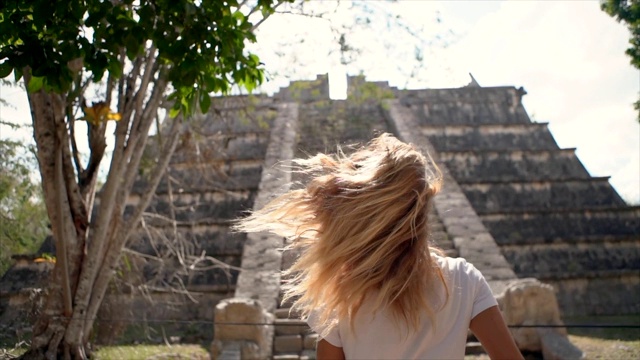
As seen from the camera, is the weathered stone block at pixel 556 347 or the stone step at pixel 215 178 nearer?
the weathered stone block at pixel 556 347

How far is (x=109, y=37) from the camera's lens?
3.88m

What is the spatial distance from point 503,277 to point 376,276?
632 cm

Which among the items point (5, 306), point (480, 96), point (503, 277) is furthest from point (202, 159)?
point (480, 96)

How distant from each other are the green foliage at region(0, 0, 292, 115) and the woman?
2.10 metres

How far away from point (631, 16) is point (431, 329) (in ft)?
29.2

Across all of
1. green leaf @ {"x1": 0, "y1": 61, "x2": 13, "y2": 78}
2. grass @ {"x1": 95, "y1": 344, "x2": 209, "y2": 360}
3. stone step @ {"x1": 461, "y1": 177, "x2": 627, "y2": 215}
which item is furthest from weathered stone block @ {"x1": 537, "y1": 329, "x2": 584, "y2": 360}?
green leaf @ {"x1": 0, "y1": 61, "x2": 13, "y2": 78}

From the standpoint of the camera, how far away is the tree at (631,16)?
30.8 feet

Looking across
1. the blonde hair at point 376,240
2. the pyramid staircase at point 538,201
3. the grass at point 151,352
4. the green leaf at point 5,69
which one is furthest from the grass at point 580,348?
the blonde hair at point 376,240

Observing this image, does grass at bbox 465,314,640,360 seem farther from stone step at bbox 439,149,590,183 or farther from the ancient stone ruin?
stone step at bbox 439,149,590,183

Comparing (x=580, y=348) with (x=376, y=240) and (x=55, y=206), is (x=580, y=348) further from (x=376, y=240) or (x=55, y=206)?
(x=376, y=240)

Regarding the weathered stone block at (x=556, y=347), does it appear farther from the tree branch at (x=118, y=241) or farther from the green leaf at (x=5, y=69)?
the green leaf at (x=5, y=69)

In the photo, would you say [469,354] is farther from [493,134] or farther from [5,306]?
[493,134]

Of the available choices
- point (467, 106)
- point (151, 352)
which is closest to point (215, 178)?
point (151, 352)

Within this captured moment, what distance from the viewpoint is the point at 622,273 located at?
910 centimetres
